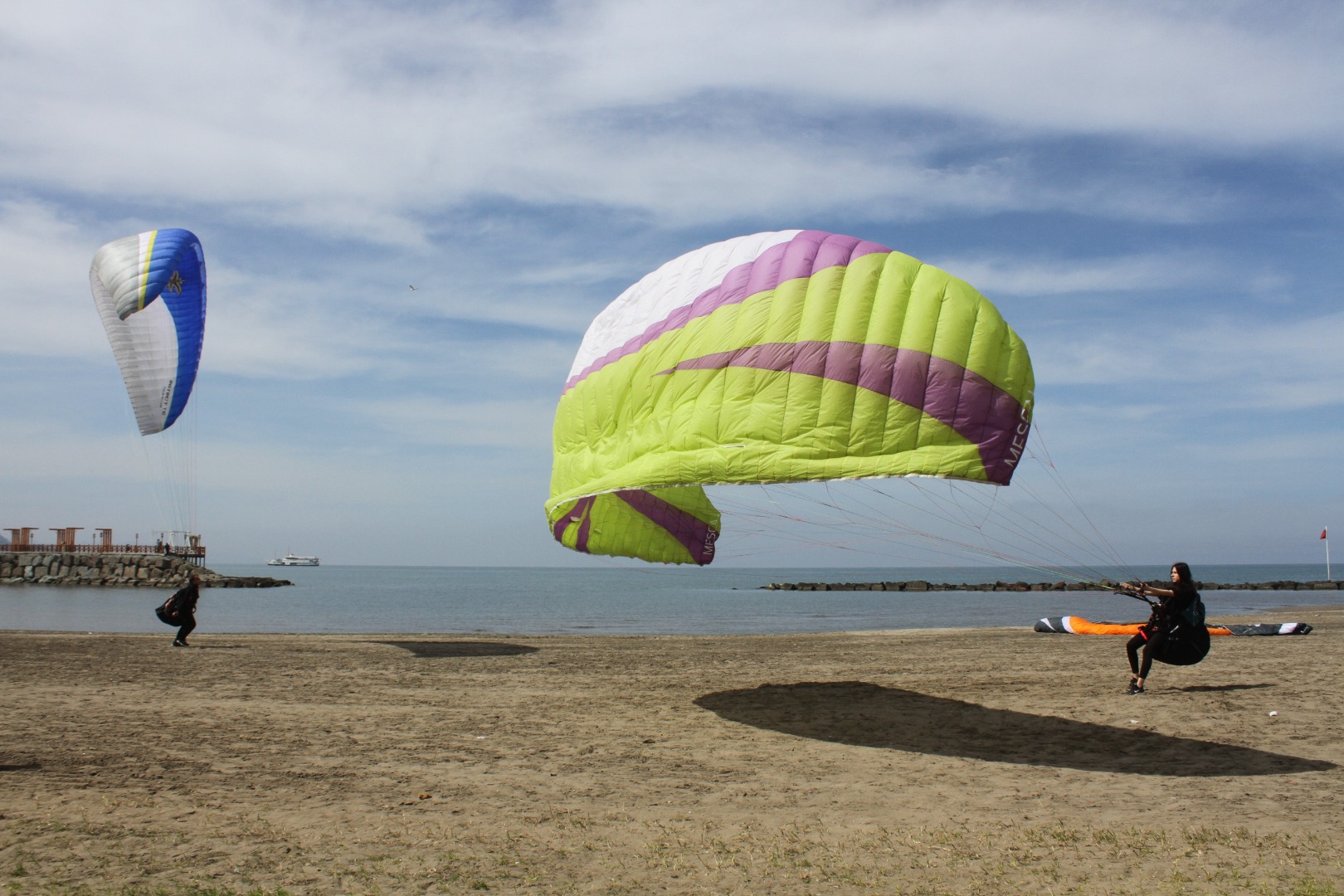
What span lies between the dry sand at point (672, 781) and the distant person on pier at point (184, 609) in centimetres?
308

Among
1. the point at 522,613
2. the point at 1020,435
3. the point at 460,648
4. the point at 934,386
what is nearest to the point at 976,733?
the point at 1020,435

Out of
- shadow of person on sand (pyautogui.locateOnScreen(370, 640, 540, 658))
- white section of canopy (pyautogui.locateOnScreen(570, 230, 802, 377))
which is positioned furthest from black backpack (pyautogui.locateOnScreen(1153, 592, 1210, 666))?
shadow of person on sand (pyautogui.locateOnScreen(370, 640, 540, 658))

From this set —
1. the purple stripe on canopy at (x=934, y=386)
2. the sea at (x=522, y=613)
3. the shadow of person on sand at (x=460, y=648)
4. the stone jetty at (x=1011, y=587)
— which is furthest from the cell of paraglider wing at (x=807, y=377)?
the stone jetty at (x=1011, y=587)

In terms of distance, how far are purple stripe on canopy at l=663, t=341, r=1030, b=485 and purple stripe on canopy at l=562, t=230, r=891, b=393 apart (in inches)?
30.1

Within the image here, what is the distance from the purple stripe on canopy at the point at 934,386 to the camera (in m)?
6.80

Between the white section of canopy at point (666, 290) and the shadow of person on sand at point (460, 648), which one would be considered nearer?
the white section of canopy at point (666, 290)

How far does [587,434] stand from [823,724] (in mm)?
3522

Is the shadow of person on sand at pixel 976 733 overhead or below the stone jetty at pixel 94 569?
overhead

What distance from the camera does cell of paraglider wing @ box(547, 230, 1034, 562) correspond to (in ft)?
22.4

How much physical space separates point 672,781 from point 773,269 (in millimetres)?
4218

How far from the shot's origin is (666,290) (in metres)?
8.51

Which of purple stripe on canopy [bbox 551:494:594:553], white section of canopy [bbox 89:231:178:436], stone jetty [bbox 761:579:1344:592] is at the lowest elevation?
stone jetty [bbox 761:579:1344:592]

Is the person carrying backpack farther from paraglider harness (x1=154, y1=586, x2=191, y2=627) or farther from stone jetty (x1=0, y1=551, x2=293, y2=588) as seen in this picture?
stone jetty (x1=0, y1=551, x2=293, y2=588)

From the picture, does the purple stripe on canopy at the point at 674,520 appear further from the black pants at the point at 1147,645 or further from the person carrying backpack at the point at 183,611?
the person carrying backpack at the point at 183,611
